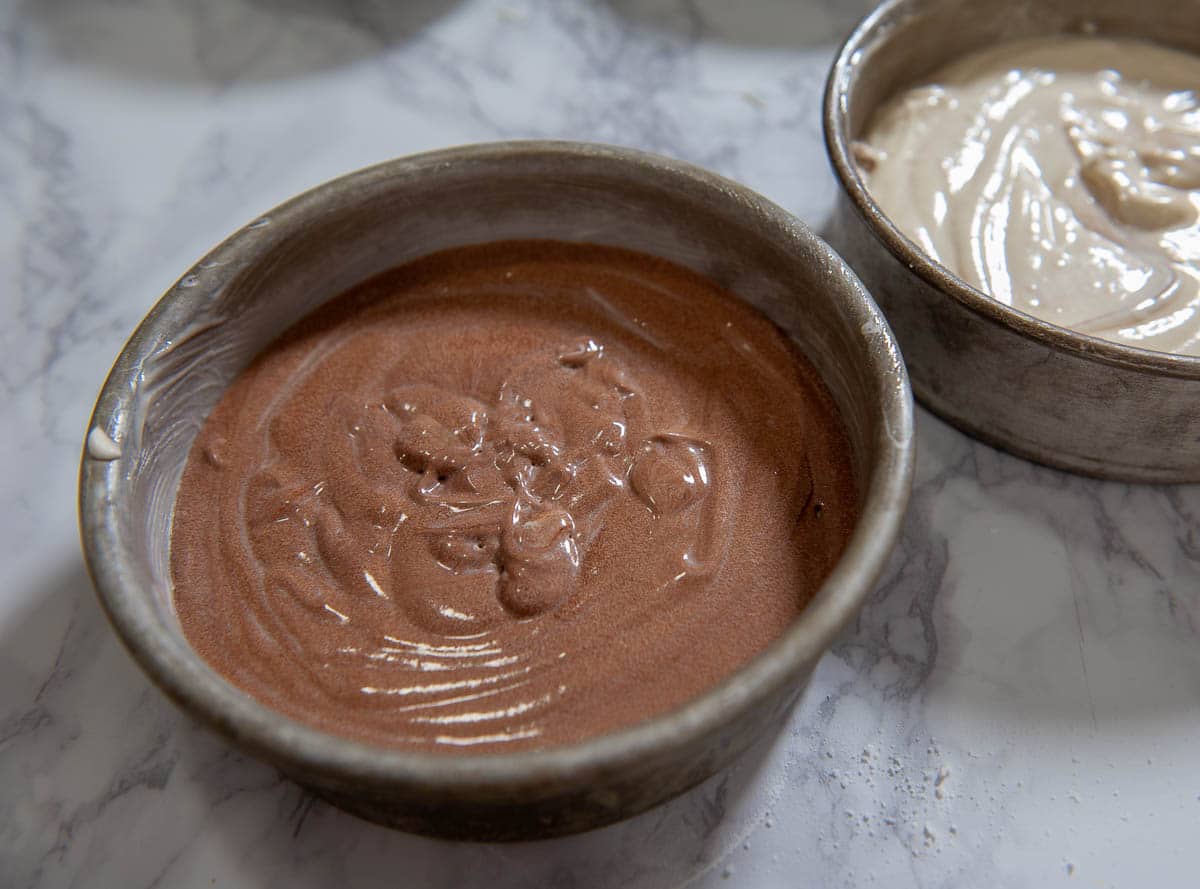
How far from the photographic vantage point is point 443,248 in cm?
171

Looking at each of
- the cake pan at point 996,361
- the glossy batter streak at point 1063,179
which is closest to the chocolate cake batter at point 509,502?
the cake pan at point 996,361

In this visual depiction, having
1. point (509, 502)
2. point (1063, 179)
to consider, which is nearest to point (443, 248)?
point (509, 502)

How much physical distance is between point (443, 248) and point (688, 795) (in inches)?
37.4

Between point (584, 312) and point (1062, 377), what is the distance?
2.36 ft

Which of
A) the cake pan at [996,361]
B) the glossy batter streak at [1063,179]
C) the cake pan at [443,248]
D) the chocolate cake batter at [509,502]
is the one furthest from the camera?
the glossy batter streak at [1063,179]

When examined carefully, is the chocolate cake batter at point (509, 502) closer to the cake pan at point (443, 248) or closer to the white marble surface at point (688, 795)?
the cake pan at point (443, 248)

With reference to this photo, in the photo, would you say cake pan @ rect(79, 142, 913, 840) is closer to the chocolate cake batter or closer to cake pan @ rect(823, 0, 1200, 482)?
the chocolate cake batter

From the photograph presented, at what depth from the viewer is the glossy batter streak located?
1.67 m

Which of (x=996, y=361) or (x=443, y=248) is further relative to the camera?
(x=443, y=248)

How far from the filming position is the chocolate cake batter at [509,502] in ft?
4.09

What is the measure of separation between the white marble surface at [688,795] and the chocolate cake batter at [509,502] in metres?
0.23

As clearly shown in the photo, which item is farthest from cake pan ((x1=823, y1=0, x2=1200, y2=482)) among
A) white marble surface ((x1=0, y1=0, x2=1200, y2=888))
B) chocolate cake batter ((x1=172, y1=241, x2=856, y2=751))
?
chocolate cake batter ((x1=172, y1=241, x2=856, y2=751))

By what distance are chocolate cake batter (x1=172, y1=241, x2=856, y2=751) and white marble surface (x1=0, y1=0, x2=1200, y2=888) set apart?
23 centimetres

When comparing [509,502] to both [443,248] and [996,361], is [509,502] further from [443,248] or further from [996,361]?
[996,361]
